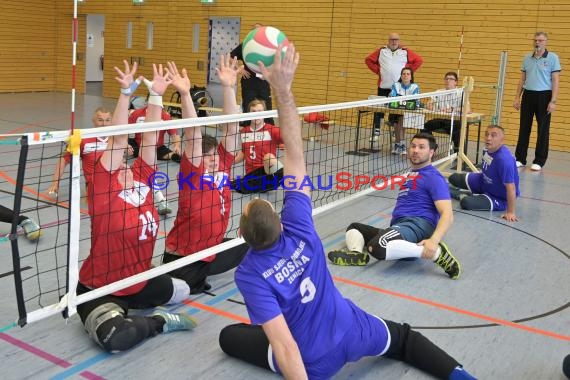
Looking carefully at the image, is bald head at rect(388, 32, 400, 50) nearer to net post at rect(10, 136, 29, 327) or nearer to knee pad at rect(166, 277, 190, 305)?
knee pad at rect(166, 277, 190, 305)

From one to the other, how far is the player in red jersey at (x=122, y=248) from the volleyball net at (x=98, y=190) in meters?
0.11

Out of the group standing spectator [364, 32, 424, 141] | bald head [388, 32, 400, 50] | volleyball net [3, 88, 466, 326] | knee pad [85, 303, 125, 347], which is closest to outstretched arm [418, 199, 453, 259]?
volleyball net [3, 88, 466, 326]

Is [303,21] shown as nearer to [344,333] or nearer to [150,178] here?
[150,178]

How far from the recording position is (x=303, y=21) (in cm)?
1477

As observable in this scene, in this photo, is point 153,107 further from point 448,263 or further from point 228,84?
point 448,263

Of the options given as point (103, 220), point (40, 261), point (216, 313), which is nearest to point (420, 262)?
point (216, 313)

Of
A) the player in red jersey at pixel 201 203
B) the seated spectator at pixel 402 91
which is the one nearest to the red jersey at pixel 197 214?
the player in red jersey at pixel 201 203

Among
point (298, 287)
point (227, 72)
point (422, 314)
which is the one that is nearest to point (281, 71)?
point (298, 287)

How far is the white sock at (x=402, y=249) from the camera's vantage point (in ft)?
15.1

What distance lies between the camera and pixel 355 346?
2795 millimetres

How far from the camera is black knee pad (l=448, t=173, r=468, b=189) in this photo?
7469 millimetres

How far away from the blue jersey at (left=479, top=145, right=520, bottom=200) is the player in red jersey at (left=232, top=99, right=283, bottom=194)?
8.31 feet

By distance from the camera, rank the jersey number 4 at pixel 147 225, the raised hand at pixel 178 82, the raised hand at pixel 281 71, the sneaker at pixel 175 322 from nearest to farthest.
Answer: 1. the raised hand at pixel 281 71
2. the sneaker at pixel 175 322
3. the jersey number 4 at pixel 147 225
4. the raised hand at pixel 178 82

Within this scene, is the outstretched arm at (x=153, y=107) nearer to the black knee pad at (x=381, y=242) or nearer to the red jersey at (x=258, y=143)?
the black knee pad at (x=381, y=242)
